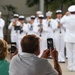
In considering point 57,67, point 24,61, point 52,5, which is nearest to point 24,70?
point 24,61

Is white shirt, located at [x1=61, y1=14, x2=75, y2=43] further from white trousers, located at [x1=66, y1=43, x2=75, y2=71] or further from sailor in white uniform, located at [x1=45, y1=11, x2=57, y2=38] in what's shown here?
sailor in white uniform, located at [x1=45, y1=11, x2=57, y2=38]

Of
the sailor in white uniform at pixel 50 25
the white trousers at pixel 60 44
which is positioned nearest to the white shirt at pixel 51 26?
the sailor in white uniform at pixel 50 25

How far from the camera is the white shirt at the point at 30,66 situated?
371 centimetres

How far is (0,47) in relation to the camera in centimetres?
414

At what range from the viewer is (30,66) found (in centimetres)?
377

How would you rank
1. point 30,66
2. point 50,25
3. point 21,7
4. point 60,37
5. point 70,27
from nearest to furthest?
point 30,66
point 70,27
point 60,37
point 50,25
point 21,7

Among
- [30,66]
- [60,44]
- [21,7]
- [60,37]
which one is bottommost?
[60,44]

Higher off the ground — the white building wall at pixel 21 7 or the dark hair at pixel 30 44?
the white building wall at pixel 21 7

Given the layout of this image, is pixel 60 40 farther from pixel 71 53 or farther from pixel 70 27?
pixel 70 27

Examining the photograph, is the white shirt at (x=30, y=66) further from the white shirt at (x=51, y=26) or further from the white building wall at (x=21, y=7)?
the white building wall at (x=21, y=7)

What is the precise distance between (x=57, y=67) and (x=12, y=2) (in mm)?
19660

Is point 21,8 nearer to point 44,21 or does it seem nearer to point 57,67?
point 44,21

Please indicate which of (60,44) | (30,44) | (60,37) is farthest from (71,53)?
(30,44)

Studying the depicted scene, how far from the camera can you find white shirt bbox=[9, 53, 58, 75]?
12.2 feet
